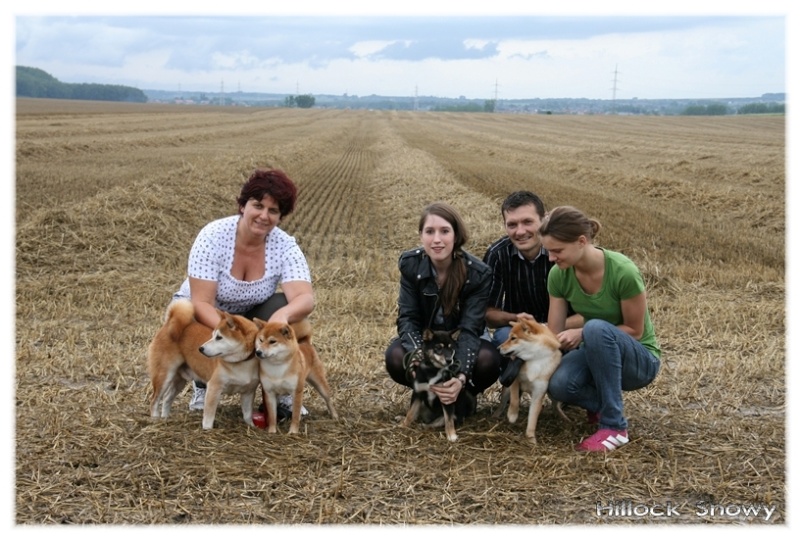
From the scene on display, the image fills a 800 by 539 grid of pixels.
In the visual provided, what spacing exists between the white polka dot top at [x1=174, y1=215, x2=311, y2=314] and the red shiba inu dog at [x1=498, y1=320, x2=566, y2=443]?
1.77m

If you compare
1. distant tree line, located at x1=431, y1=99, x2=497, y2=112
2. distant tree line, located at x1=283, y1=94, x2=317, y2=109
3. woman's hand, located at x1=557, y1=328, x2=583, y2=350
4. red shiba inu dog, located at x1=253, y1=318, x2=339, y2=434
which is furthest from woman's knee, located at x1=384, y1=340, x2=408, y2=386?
distant tree line, located at x1=283, y1=94, x2=317, y2=109

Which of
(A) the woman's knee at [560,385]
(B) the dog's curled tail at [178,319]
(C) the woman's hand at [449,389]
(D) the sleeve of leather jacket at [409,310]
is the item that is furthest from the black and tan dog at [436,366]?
(B) the dog's curled tail at [178,319]

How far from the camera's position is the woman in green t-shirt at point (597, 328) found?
538 centimetres

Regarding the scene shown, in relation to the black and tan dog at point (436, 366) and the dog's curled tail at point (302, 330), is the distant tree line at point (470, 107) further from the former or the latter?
the black and tan dog at point (436, 366)

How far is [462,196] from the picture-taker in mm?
20141

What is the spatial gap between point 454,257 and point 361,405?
5.35 feet

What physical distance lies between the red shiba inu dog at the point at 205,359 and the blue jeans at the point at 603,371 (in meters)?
2.26

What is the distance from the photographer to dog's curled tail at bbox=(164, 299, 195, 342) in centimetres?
585

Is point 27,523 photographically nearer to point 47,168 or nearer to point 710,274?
point 710,274

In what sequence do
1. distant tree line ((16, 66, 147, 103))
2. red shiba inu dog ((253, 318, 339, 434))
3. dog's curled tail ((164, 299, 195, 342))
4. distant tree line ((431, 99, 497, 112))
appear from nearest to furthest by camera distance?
red shiba inu dog ((253, 318, 339, 434)) → dog's curled tail ((164, 299, 195, 342)) → distant tree line ((16, 66, 147, 103)) → distant tree line ((431, 99, 497, 112))

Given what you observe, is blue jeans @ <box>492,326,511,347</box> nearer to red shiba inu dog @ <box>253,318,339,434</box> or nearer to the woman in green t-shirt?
the woman in green t-shirt

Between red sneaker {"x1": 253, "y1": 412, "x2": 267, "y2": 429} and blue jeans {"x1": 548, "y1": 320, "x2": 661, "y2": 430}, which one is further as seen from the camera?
red sneaker {"x1": 253, "y1": 412, "x2": 267, "y2": 429}

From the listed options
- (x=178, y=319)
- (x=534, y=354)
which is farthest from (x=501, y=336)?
(x=178, y=319)

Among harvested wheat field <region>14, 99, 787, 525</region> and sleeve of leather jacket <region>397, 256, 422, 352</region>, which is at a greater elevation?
sleeve of leather jacket <region>397, 256, 422, 352</region>
